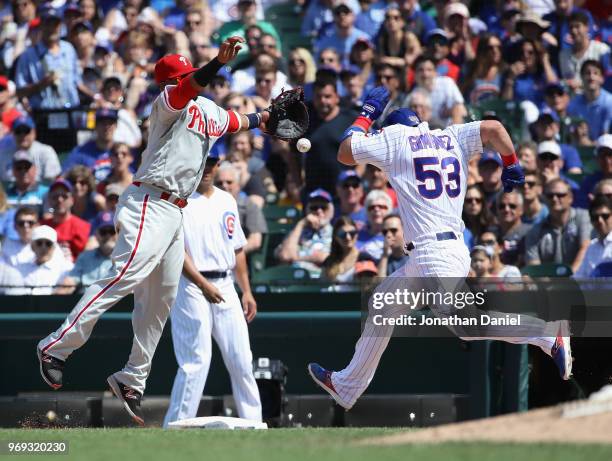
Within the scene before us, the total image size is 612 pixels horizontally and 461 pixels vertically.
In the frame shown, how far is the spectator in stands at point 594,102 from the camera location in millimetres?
11625

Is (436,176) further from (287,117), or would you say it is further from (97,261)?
(97,261)

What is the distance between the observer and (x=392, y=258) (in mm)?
9500

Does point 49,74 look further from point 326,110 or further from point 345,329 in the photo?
point 345,329

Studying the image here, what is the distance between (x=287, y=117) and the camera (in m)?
7.30

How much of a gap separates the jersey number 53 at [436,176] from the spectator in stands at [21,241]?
4211mm

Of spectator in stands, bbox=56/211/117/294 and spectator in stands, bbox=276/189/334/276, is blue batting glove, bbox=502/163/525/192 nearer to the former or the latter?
spectator in stands, bbox=276/189/334/276

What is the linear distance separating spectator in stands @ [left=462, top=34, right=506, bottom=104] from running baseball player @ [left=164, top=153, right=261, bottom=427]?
15.1 feet

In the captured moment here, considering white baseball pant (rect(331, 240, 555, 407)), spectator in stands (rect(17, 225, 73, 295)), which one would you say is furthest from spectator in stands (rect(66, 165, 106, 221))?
white baseball pant (rect(331, 240, 555, 407))

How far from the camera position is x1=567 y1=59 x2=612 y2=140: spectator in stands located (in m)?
11.6

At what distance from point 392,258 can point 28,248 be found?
3.03 meters

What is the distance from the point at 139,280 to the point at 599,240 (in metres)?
4.12

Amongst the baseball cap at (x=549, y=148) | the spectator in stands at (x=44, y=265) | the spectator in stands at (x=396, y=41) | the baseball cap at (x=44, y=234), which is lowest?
the spectator in stands at (x=44, y=265)

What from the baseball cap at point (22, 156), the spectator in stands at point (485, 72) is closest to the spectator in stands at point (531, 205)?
the spectator in stands at point (485, 72)

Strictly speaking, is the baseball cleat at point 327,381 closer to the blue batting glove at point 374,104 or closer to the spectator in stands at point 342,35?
the blue batting glove at point 374,104
